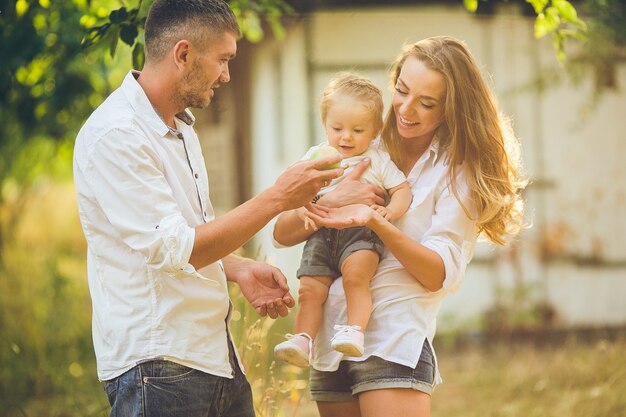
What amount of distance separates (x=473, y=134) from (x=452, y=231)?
322 millimetres

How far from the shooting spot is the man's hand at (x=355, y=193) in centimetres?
298

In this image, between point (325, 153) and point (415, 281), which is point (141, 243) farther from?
point (415, 281)

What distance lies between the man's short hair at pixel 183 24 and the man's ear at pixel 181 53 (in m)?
0.02

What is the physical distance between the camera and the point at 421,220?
3.03 metres

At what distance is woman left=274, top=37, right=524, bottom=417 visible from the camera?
2873 millimetres

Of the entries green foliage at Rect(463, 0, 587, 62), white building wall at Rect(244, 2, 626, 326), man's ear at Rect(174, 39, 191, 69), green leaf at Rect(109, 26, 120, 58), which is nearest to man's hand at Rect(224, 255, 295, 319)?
man's ear at Rect(174, 39, 191, 69)

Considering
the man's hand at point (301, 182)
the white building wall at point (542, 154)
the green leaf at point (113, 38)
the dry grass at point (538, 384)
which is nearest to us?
the man's hand at point (301, 182)

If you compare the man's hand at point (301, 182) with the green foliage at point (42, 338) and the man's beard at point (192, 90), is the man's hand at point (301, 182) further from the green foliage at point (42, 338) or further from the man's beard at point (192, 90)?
the green foliage at point (42, 338)

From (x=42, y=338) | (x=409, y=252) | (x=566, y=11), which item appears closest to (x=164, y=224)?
(x=409, y=252)

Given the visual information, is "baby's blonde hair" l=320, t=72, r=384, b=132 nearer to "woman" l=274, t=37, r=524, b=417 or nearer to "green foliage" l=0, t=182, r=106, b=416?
"woman" l=274, t=37, r=524, b=417

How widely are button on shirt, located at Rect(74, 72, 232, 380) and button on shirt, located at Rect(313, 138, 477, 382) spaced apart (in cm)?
41

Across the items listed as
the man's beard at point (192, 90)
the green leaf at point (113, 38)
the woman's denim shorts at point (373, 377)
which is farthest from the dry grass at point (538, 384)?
the man's beard at point (192, 90)

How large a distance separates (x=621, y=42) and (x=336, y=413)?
18.8 ft

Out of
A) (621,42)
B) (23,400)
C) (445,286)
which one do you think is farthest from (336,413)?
(621,42)
